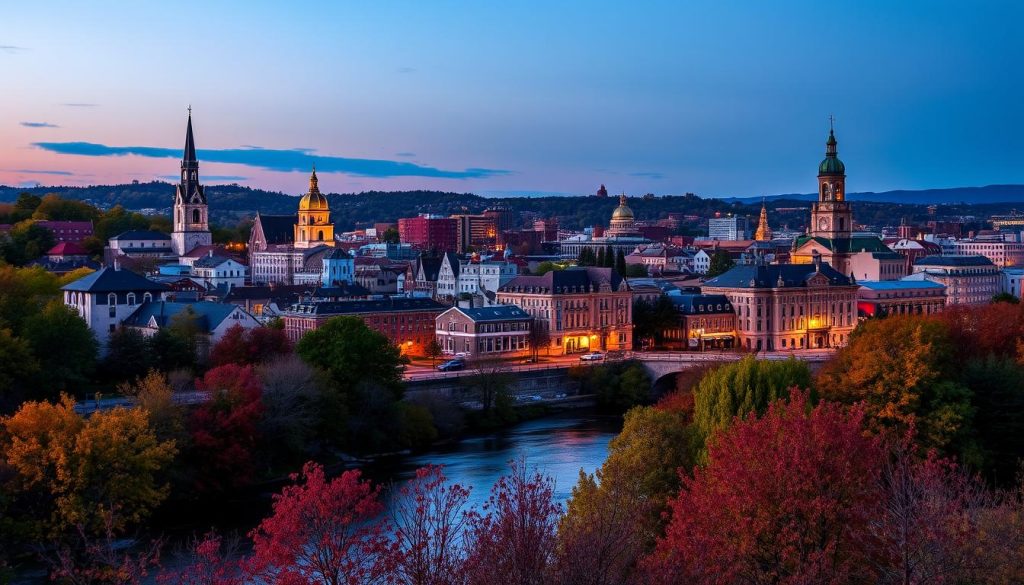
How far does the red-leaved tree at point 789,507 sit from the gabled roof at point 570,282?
51052 millimetres

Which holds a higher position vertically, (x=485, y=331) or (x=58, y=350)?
(x=58, y=350)

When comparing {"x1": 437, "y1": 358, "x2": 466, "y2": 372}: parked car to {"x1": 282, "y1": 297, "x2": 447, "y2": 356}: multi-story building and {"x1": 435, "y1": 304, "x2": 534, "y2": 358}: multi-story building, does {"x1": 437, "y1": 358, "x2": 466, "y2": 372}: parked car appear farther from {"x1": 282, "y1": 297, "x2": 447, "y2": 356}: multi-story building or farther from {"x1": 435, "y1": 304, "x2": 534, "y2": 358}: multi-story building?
{"x1": 282, "y1": 297, "x2": 447, "y2": 356}: multi-story building

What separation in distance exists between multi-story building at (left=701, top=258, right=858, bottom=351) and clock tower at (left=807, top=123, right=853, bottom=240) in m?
20.1

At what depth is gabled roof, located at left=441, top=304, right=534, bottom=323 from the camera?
219ft

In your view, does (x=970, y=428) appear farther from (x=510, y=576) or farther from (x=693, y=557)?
(x=510, y=576)

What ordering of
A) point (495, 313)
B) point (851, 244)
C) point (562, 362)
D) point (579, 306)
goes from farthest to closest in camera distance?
1. point (851, 244)
2. point (579, 306)
3. point (495, 313)
4. point (562, 362)

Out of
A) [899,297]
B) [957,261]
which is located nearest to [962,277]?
[957,261]

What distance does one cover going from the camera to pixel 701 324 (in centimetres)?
7412

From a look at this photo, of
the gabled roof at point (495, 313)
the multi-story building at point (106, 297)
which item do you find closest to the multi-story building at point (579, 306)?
the gabled roof at point (495, 313)

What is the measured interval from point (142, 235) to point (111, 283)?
5065 centimetres

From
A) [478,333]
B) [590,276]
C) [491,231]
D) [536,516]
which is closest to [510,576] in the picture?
[536,516]

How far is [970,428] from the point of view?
35250 millimetres

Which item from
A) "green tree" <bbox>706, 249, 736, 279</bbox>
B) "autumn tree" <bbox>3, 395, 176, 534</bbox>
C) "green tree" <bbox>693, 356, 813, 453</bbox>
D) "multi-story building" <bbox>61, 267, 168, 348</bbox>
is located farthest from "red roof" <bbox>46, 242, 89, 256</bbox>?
"green tree" <bbox>693, 356, 813, 453</bbox>

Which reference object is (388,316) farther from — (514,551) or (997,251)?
(997,251)
